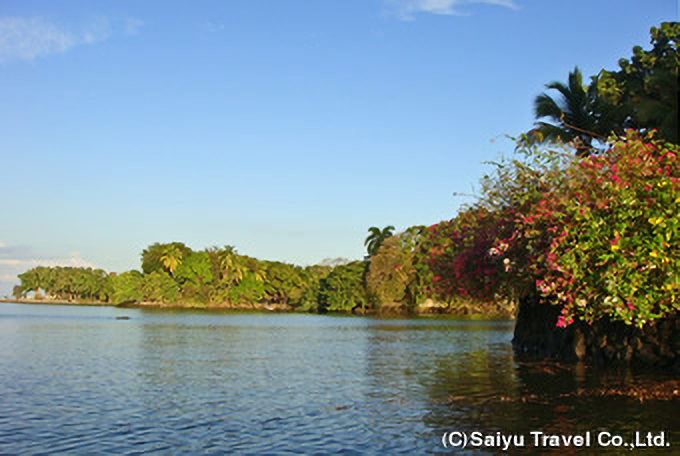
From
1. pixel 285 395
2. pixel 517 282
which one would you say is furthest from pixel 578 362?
pixel 285 395

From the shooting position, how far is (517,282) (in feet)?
97.1

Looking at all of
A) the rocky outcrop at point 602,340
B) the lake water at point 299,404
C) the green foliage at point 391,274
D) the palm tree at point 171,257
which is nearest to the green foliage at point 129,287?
the palm tree at point 171,257

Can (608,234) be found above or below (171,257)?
below

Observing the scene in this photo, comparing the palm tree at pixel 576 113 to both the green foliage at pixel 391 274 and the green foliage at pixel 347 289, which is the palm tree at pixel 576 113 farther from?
the green foliage at pixel 347 289

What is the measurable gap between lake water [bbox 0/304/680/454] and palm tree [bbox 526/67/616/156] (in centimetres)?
1572

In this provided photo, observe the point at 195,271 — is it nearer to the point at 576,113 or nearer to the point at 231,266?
the point at 231,266

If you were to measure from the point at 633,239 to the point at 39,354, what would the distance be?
32051 millimetres

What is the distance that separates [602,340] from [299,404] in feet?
48.5

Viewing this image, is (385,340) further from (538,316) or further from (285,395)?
(285,395)

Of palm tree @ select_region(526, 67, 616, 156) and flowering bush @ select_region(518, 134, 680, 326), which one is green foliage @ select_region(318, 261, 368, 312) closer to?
palm tree @ select_region(526, 67, 616, 156)

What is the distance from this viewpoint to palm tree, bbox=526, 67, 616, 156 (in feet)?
135

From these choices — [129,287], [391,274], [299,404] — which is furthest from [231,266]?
[299,404]

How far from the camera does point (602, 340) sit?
1083 inches

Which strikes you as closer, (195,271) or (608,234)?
(608,234)
